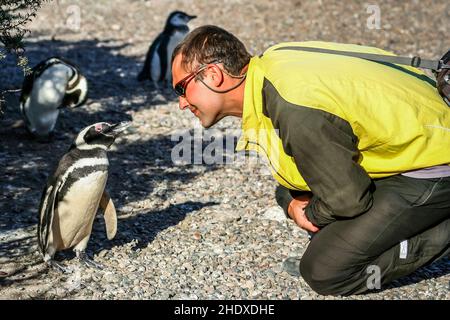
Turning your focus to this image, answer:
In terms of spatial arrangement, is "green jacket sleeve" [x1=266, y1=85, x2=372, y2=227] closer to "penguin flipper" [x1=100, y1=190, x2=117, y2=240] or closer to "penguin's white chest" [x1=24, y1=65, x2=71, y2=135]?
"penguin flipper" [x1=100, y1=190, x2=117, y2=240]

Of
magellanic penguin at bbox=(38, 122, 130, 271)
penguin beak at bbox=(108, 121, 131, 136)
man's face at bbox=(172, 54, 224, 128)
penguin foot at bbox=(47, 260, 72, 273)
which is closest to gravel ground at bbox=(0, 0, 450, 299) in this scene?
penguin foot at bbox=(47, 260, 72, 273)

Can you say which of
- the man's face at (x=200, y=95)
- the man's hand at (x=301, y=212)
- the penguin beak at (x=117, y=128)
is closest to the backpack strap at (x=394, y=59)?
the man's face at (x=200, y=95)

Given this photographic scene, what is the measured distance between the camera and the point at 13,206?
4.21 meters

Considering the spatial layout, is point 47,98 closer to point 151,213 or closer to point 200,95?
point 151,213

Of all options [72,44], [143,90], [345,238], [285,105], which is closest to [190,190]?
[345,238]

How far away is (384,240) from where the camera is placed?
3.26 m

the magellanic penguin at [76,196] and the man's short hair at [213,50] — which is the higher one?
the man's short hair at [213,50]

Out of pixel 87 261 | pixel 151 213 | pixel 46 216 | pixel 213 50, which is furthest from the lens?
pixel 151 213

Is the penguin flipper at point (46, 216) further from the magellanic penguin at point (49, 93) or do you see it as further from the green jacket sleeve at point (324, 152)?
the magellanic penguin at point (49, 93)

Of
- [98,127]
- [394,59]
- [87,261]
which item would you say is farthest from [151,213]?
[394,59]

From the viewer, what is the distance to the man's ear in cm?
306

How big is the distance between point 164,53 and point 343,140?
494 centimetres

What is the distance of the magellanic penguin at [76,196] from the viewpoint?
11.5 feet

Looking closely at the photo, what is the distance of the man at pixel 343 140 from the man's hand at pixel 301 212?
2cm
